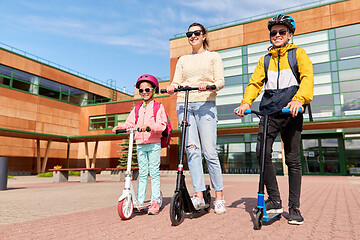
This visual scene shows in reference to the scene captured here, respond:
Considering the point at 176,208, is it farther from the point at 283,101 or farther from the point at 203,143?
the point at 283,101

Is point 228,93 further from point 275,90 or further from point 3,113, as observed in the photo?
point 275,90

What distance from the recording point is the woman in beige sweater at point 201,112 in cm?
357

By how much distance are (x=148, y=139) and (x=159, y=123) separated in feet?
0.93

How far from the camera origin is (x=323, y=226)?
2.80 meters

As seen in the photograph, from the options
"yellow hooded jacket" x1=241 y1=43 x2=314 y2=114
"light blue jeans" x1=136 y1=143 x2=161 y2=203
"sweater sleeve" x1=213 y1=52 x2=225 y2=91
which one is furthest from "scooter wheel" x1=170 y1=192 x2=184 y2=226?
"sweater sleeve" x1=213 y1=52 x2=225 y2=91

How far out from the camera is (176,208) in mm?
2828

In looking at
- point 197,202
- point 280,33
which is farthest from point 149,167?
point 280,33

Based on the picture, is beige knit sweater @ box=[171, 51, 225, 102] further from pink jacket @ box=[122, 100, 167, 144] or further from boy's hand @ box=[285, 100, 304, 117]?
boy's hand @ box=[285, 100, 304, 117]

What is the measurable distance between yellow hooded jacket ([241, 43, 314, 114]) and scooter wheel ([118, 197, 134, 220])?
1791 millimetres

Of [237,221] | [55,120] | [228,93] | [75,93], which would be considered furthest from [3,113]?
[237,221]

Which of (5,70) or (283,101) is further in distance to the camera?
(5,70)

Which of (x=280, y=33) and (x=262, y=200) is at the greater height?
(x=280, y=33)

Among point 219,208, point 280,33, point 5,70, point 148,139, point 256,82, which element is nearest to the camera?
point 280,33

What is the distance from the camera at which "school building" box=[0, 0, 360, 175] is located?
20.5 meters
